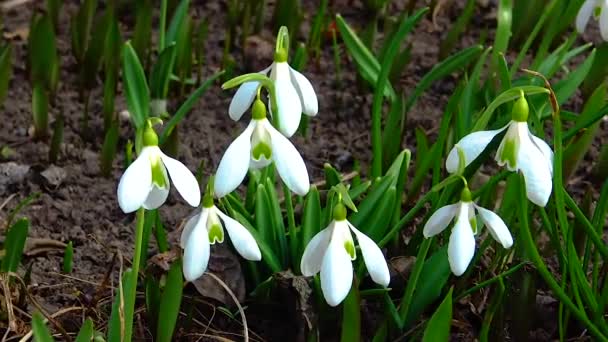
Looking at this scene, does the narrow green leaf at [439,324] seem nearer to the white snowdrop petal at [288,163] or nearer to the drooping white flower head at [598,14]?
the white snowdrop petal at [288,163]

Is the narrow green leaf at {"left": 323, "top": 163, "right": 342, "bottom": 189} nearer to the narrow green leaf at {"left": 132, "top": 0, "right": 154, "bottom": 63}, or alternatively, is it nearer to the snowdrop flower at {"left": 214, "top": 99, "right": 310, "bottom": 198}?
the snowdrop flower at {"left": 214, "top": 99, "right": 310, "bottom": 198}

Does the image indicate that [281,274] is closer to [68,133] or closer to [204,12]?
[68,133]

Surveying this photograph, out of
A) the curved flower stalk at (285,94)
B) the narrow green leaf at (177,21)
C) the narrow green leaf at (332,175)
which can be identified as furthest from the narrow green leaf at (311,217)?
the narrow green leaf at (177,21)

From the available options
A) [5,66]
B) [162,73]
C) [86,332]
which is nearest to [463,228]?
[86,332]

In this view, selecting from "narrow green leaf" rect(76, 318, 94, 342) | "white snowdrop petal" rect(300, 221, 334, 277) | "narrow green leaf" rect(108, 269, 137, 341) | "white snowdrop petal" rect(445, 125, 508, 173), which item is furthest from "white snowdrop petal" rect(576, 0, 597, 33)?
"narrow green leaf" rect(76, 318, 94, 342)

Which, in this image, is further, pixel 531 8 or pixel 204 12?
pixel 204 12

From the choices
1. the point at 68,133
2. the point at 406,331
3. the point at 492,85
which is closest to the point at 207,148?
the point at 68,133

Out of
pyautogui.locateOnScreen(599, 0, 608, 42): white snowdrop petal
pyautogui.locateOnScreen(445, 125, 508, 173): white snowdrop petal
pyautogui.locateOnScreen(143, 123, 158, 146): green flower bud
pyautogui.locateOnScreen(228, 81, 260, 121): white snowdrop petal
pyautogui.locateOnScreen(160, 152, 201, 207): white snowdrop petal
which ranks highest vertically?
pyautogui.locateOnScreen(599, 0, 608, 42): white snowdrop petal
